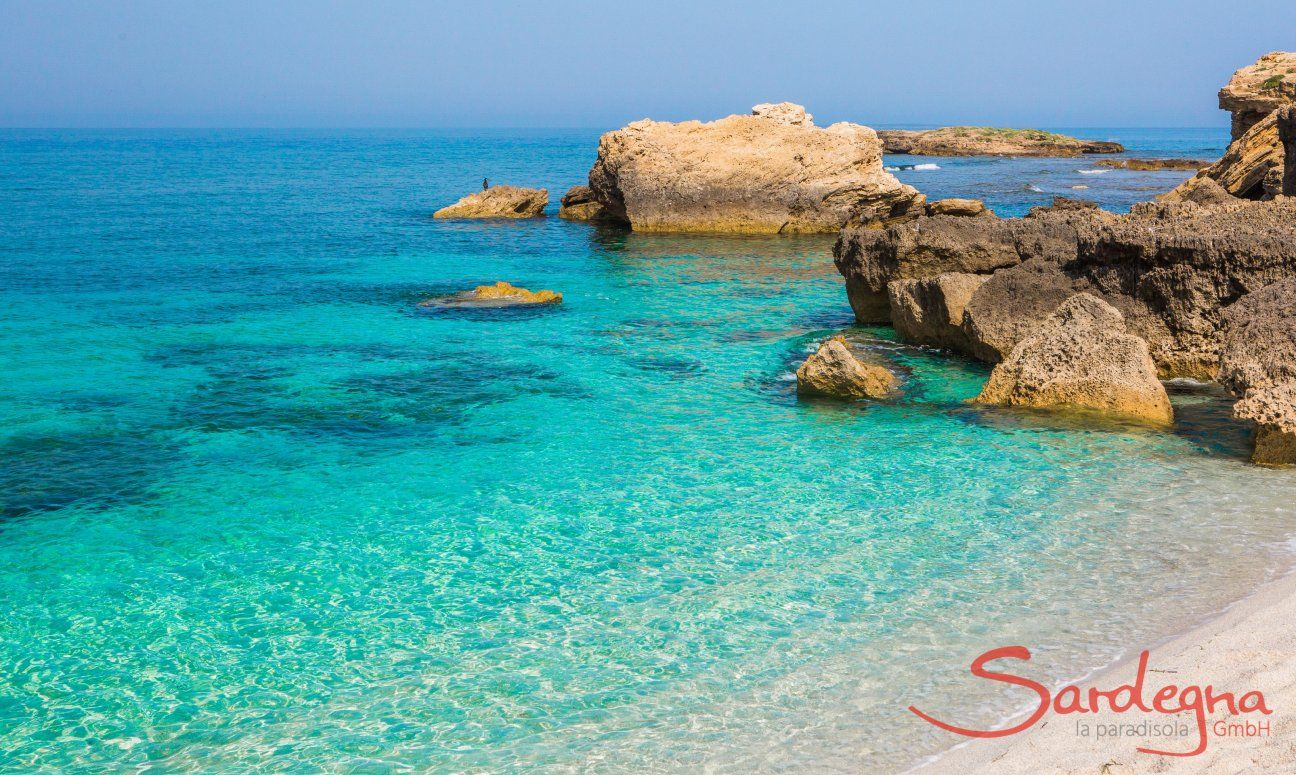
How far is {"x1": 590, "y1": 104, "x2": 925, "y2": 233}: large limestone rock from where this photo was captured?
106ft

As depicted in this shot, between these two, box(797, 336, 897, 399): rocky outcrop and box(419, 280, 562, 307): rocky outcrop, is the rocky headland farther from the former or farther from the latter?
box(419, 280, 562, 307): rocky outcrop

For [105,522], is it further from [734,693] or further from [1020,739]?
[1020,739]

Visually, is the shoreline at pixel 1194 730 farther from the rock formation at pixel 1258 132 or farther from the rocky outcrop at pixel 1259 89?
the rocky outcrop at pixel 1259 89

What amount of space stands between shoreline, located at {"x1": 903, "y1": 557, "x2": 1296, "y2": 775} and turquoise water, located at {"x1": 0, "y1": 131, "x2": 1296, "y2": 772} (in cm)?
27

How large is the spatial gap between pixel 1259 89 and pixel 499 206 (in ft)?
83.1

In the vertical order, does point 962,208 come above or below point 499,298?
above

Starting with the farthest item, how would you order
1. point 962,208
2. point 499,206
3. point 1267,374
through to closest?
point 499,206 < point 962,208 < point 1267,374

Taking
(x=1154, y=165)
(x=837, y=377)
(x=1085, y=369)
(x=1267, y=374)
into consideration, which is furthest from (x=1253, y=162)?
(x=1154, y=165)

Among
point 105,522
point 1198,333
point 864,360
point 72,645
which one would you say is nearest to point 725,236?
point 864,360

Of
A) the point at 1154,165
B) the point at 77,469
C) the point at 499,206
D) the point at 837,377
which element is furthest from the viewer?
the point at 1154,165

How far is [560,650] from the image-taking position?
7113mm

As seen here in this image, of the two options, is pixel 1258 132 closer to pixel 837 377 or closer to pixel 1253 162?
pixel 1253 162

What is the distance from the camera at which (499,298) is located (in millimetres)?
21234

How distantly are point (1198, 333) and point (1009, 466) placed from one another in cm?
449
